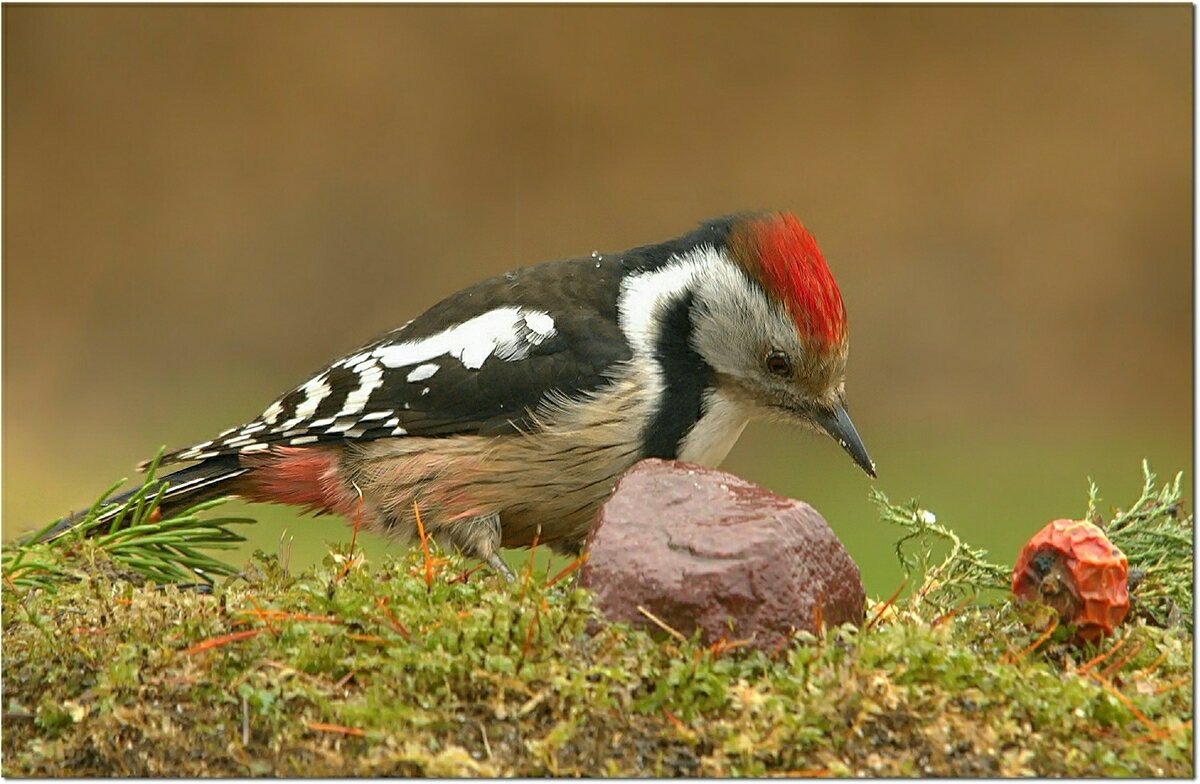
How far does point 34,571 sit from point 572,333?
1.55 meters

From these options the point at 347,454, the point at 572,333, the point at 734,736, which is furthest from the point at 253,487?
the point at 734,736

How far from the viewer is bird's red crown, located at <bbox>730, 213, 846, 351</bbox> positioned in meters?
3.57

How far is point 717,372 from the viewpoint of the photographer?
12.3ft

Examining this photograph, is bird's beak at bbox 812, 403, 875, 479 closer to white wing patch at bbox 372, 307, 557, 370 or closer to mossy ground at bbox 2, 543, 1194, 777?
white wing patch at bbox 372, 307, 557, 370

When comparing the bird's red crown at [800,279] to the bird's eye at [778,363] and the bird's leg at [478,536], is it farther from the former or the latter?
the bird's leg at [478,536]

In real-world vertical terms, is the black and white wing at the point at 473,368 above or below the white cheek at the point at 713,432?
above

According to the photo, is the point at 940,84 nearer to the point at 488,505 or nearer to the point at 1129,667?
the point at 488,505

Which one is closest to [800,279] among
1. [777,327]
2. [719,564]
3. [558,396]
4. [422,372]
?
[777,327]

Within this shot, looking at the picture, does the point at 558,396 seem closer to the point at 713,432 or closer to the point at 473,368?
the point at 473,368

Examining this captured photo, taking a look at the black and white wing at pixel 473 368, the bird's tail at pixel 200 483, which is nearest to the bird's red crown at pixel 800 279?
the black and white wing at pixel 473 368

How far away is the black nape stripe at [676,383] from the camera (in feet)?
11.8

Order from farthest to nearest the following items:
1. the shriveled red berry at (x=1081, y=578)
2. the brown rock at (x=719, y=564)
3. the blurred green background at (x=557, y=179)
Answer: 1. the blurred green background at (x=557, y=179)
2. the shriveled red berry at (x=1081, y=578)
3. the brown rock at (x=719, y=564)

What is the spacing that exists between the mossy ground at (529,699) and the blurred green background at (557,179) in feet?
25.3

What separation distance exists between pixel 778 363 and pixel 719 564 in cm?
151
